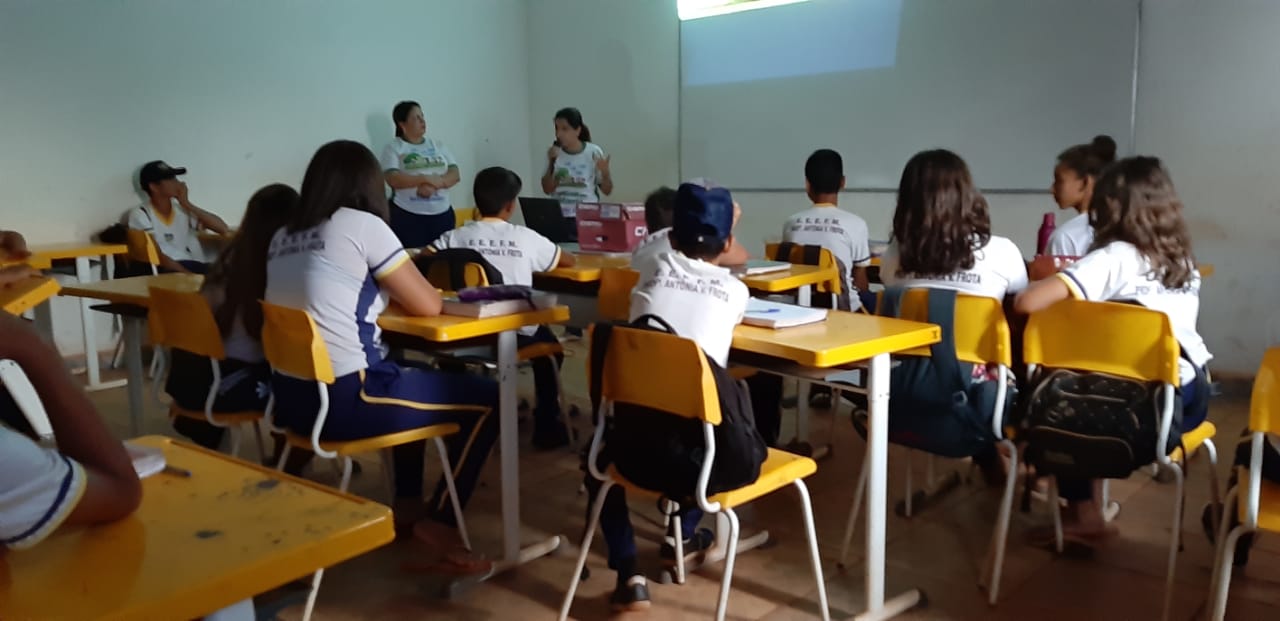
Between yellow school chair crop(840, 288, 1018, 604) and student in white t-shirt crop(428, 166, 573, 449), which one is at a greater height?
student in white t-shirt crop(428, 166, 573, 449)

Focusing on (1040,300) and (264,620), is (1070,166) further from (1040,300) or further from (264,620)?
(264,620)

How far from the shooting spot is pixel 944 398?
2418 millimetres

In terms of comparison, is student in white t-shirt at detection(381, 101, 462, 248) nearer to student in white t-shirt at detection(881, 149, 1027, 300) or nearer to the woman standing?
the woman standing

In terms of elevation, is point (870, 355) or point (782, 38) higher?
point (782, 38)

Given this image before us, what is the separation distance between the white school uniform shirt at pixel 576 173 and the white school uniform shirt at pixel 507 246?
2.28 meters

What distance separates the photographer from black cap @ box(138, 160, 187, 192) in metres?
5.23

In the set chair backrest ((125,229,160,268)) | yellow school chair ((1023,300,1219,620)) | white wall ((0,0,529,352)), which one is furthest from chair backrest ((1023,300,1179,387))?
white wall ((0,0,529,352))

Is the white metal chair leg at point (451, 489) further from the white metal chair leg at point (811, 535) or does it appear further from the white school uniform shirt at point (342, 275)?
the white metal chair leg at point (811, 535)

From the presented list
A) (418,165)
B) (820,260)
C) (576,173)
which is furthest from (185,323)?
(576,173)

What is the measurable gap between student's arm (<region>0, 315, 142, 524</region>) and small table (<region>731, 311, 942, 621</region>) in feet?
4.32

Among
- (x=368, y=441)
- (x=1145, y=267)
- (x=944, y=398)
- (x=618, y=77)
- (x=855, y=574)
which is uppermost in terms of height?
(x=618, y=77)

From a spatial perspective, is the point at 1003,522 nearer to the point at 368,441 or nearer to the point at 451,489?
the point at 451,489

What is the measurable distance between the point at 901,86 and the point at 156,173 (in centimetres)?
415

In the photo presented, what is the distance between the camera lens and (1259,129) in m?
4.34
